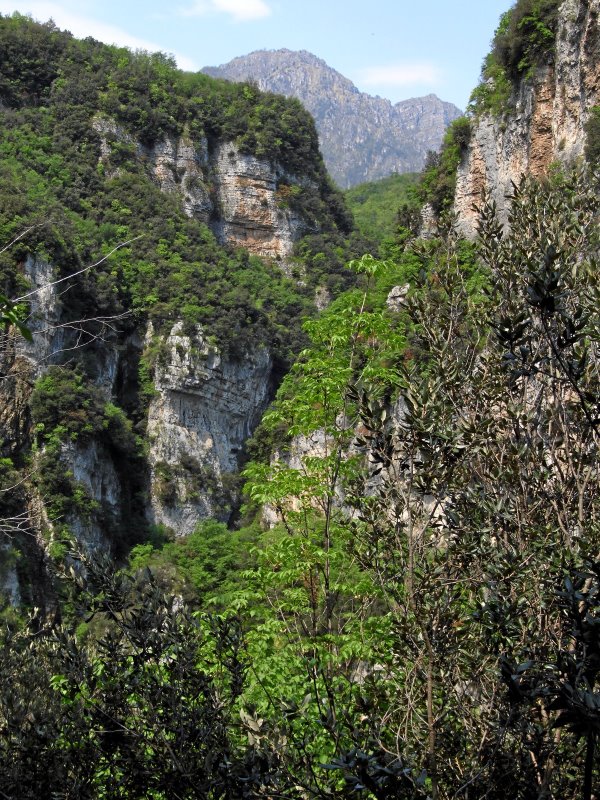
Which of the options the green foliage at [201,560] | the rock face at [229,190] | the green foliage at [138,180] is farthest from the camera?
the rock face at [229,190]

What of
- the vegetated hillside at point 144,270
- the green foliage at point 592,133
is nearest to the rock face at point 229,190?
the vegetated hillside at point 144,270

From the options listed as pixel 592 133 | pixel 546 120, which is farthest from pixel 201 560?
pixel 592 133

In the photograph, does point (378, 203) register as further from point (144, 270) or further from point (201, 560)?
point (201, 560)

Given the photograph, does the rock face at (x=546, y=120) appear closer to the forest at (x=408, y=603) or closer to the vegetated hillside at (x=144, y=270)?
the vegetated hillside at (x=144, y=270)

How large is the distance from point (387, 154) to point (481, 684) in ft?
671

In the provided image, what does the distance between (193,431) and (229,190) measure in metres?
20.3

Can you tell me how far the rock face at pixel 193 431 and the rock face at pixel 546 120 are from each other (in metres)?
17.4

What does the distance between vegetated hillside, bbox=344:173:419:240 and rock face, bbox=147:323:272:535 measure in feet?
67.4

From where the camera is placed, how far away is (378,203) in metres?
78.8

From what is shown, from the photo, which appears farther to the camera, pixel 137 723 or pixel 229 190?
pixel 229 190

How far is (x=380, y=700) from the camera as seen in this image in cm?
449

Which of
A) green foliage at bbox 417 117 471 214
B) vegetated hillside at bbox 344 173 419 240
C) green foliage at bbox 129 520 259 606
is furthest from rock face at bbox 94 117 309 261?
green foliage at bbox 129 520 259 606

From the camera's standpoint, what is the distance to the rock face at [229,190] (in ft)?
164

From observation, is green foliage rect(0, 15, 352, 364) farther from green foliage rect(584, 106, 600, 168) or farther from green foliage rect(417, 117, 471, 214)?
green foliage rect(584, 106, 600, 168)
